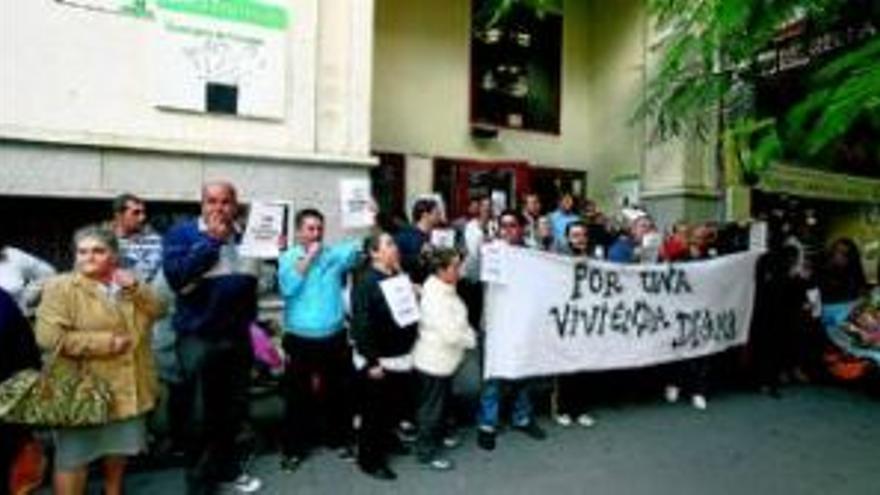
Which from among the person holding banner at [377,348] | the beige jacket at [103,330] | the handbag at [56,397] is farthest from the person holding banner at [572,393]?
the handbag at [56,397]

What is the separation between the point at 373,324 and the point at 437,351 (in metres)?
0.55

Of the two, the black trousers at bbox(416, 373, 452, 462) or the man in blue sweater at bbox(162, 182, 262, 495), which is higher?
the man in blue sweater at bbox(162, 182, 262, 495)

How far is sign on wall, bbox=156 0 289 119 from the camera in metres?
9.08

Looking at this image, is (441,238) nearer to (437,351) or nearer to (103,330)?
(437,351)

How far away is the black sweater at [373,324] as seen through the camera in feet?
21.5

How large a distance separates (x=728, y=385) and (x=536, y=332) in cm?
340

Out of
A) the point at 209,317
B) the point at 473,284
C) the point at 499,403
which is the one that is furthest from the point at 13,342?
the point at 473,284

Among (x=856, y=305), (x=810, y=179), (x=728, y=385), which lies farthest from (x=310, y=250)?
(x=810, y=179)

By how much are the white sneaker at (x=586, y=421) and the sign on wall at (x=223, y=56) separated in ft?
14.0

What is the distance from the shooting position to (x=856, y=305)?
11.0 m

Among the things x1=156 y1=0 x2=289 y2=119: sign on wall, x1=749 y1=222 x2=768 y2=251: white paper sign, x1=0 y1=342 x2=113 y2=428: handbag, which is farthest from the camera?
x1=749 y1=222 x2=768 y2=251: white paper sign

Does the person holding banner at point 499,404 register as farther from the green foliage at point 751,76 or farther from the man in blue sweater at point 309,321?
the green foliage at point 751,76

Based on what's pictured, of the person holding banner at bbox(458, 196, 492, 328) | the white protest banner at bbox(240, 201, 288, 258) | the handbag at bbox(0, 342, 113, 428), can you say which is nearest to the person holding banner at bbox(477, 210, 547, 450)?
the person holding banner at bbox(458, 196, 492, 328)

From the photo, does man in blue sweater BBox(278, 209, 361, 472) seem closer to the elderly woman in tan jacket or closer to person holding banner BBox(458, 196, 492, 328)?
the elderly woman in tan jacket
